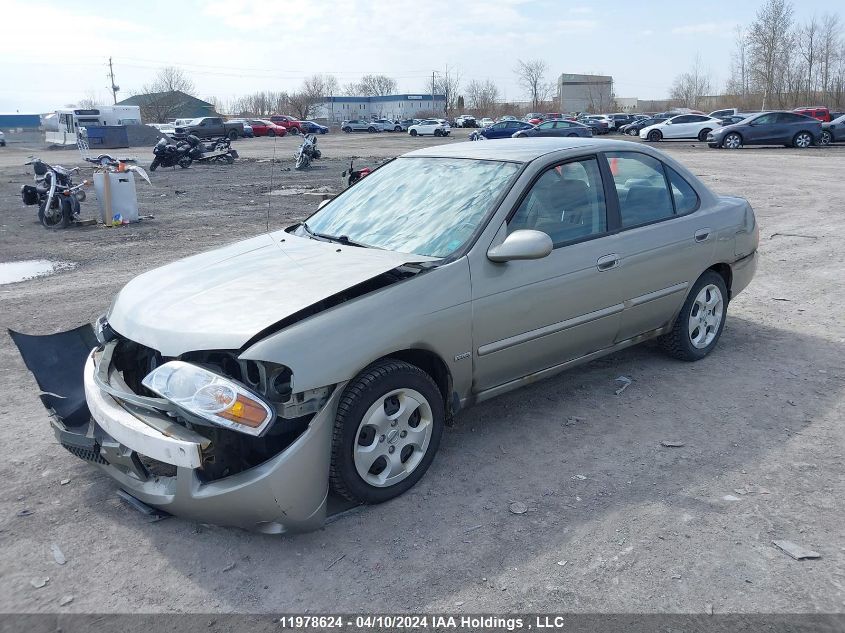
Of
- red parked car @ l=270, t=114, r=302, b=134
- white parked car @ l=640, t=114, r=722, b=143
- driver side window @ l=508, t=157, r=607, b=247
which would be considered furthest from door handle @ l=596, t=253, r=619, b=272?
red parked car @ l=270, t=114, r=302, b=134

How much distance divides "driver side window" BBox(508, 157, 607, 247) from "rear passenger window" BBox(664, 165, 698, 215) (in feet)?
2.72

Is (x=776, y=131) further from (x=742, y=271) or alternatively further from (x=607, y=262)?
(x=607, y=262)

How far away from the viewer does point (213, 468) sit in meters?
3.11

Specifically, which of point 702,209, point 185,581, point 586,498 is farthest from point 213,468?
point 702,209

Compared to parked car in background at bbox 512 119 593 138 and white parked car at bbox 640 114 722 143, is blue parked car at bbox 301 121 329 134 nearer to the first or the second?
parked car in background at bbox 512 119 593 138

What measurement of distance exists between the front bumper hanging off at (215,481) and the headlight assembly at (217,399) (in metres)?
0.12

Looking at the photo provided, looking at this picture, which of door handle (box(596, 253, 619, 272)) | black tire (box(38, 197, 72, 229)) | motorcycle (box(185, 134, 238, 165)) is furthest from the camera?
motorcycle (box(185, 134, 238, 165))

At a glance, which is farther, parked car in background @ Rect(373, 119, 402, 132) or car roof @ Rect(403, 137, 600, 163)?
parked car in background @ Rect(373, 119, 402, 132)

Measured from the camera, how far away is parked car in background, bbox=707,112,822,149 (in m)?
29.2

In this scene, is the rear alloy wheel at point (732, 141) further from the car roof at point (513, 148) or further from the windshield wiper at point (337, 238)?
the windshield wiper at point (337, 238)

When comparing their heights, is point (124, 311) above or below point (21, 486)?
above

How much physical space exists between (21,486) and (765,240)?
31.5 ft

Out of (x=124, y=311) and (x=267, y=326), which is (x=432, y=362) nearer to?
(x=267, y=326)

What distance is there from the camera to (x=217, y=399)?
302 cm
